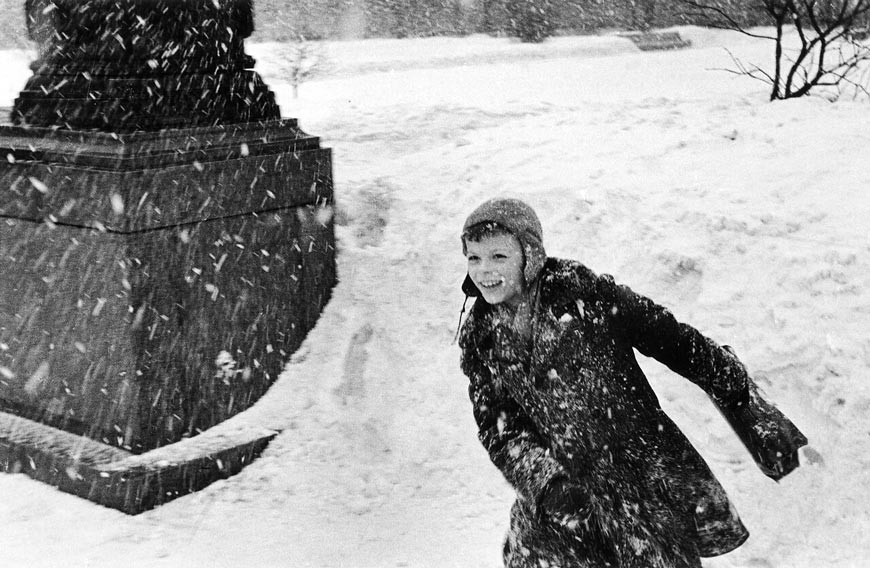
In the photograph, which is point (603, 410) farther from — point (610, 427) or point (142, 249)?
point (142, 249)

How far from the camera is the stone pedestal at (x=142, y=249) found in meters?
5.04

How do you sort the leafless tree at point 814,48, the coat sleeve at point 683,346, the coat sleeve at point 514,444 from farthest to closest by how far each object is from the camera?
the leafless tree at point 814,48, the coat sleeve at point 683,346, the coat sleeve at point 514,444

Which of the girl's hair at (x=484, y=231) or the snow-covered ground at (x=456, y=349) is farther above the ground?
the girl's hair at (x=484, y=231)

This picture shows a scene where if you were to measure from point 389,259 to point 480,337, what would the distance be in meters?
3.57

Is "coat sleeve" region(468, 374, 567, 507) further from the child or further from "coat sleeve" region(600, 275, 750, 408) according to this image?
"coat sleeve" region(600, 275, 750, 408)

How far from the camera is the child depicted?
291 cm

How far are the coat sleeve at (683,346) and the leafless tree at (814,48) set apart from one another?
20.3 feet

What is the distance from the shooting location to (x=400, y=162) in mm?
8008

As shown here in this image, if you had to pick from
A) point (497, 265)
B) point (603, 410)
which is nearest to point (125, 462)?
point (497, 265)

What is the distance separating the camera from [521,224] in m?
3.00

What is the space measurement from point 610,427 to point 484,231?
0.69 meters

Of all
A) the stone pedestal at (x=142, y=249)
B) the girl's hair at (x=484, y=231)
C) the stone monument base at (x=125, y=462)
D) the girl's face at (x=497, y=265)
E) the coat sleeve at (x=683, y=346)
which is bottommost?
the stone monument base at (x=125, y=462)

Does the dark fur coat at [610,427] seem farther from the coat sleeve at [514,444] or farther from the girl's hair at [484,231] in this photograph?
the girl's hair at [484,231]

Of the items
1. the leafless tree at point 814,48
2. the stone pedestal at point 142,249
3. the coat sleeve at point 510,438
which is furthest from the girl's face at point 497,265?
the leafless tree at point 814,48
